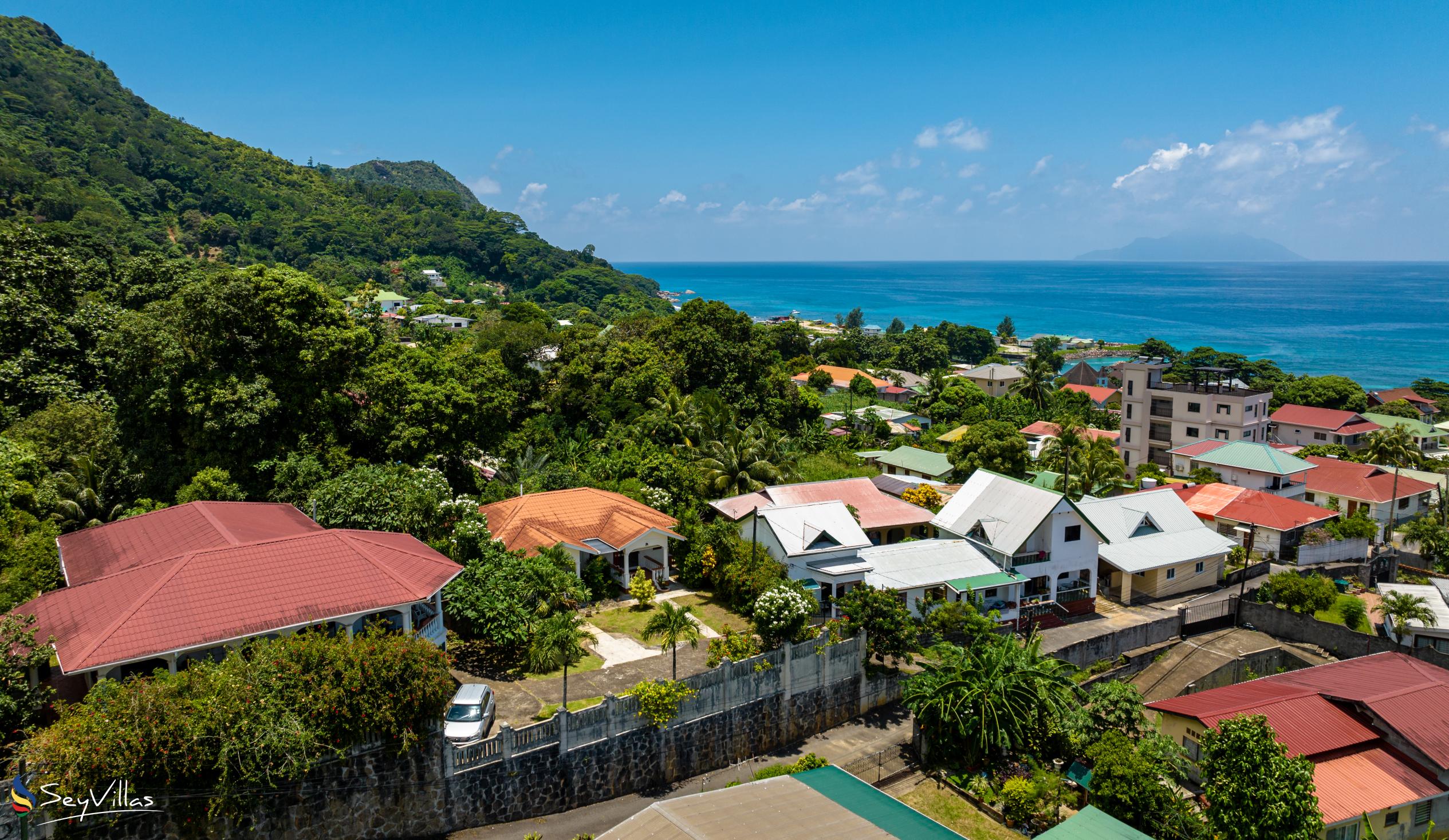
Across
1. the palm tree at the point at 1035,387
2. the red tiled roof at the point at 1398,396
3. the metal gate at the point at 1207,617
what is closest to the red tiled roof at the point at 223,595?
the metal gate at the point at 1207,617

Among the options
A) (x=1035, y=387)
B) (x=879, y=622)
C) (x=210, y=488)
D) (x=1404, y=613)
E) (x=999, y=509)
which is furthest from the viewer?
(x=1035, y=387)

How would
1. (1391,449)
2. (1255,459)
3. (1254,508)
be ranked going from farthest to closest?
1. (1391,449)
2. (1255,459)
3. (1254,508)

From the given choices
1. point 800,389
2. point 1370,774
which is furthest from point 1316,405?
point 1370,774

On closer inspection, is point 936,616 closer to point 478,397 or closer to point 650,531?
point 650,531

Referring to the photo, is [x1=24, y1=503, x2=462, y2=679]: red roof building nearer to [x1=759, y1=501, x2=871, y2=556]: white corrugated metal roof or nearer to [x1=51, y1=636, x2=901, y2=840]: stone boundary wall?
[x1=51, y1=636, x2=901, y2=840]: stone boundary wall

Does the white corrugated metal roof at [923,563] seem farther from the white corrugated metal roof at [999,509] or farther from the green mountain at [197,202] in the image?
the green mountain at [197,202]

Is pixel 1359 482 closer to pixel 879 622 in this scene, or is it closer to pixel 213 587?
pixel 879 622

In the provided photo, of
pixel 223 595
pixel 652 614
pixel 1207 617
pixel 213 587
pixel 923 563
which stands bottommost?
pixel 1207 617

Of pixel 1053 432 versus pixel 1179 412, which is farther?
pixel 1053 432

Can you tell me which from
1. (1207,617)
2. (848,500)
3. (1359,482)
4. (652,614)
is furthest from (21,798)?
(1359,482)
